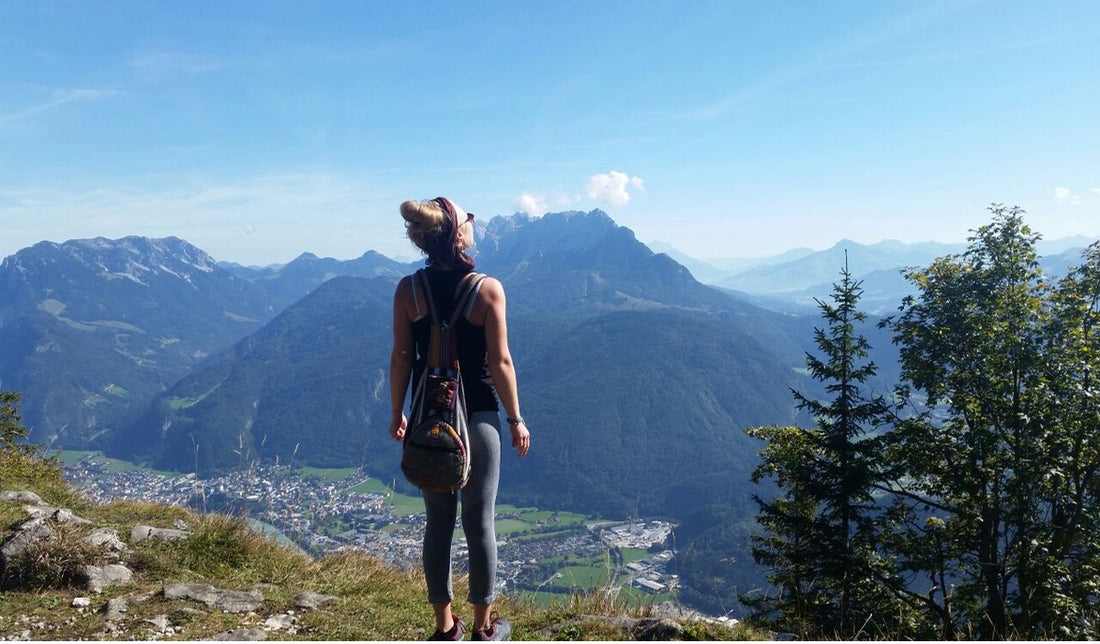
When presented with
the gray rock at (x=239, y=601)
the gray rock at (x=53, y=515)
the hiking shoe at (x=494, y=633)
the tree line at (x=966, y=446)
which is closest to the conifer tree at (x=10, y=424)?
the gray rock at (x=53, y=515)

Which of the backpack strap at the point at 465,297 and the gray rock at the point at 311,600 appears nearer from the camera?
the backpack strap at the point at 465,297

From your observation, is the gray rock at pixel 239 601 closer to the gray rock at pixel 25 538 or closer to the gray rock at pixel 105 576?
the gray rock at pixel 105 576

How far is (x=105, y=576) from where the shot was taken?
5230 mm

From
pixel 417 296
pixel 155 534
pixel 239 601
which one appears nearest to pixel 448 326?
pixel 417 296

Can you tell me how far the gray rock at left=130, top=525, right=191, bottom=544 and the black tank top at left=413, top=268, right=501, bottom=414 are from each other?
14.8 ft

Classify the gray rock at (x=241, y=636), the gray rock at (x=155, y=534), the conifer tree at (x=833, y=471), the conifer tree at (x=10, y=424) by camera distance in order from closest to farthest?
the gray rock at (x=241, y=636)
the gray rock at (x=155, y=534)
the conifer tree at (x=10, y=424)
the conifer tree at (x=833, y=471)

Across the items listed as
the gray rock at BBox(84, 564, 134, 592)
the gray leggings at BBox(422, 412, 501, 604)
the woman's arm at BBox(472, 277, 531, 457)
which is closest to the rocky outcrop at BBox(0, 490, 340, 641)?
the gray rock at BBox(84, 564, 134, 592)

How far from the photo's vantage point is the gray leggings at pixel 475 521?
3.79 metres

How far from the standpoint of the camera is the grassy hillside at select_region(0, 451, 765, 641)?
448cm

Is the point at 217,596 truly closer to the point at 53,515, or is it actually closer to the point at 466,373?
the point at 53,515

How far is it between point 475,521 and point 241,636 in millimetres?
2188

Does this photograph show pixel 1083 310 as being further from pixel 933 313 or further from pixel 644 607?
pixel 644 607

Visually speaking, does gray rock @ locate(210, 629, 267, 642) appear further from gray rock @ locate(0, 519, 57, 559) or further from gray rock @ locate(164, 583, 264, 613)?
gray rock @ locate(0, 519, 57, 559)

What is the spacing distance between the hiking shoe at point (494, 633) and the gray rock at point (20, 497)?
6790 millimetres
